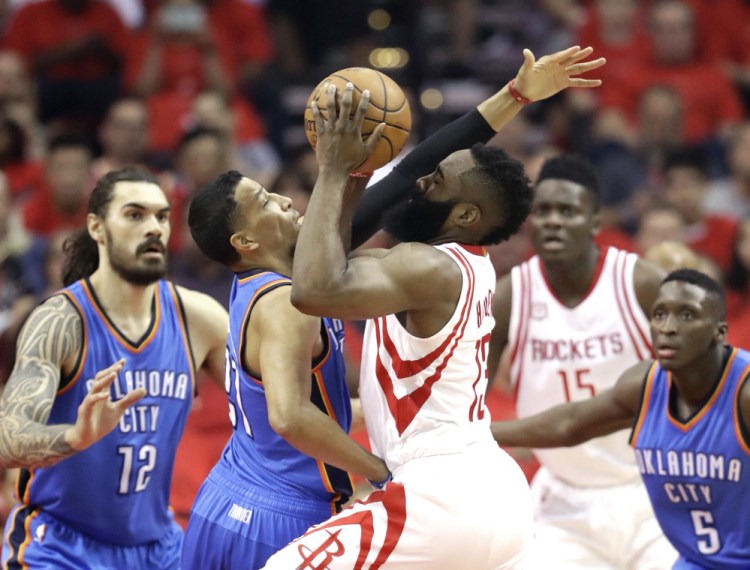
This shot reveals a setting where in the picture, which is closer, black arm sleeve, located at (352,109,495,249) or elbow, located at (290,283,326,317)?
elbow, located at (290,283,326,317)

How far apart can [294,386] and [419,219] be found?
752mm

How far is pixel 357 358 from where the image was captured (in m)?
8.83

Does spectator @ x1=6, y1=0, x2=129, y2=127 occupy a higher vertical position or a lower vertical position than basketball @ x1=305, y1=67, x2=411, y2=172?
higher

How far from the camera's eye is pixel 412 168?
16.3ft

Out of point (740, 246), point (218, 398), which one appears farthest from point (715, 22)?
point (218, 398)

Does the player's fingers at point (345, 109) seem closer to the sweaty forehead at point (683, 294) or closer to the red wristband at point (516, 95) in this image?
the red wristband at point (516, 95)

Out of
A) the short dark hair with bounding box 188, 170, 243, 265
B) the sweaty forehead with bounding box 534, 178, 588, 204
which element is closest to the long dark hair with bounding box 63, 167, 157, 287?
the short dark hair with bounding box 188, 170, 243, 265

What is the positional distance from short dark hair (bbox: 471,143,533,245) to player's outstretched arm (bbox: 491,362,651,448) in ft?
4.12

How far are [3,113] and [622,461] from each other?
596 centimetres

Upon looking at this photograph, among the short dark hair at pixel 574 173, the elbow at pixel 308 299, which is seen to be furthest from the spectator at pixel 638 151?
the elbow at pixel 308 299

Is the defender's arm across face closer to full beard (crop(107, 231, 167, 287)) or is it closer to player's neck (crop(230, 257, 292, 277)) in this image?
player's neck (crop(230, 257, 292, 277))

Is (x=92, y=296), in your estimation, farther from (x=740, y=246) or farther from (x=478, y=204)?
(x=740, y=246)

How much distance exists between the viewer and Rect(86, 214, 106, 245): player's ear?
5496 mm

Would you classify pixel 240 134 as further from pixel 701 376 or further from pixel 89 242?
pixel 701 376
